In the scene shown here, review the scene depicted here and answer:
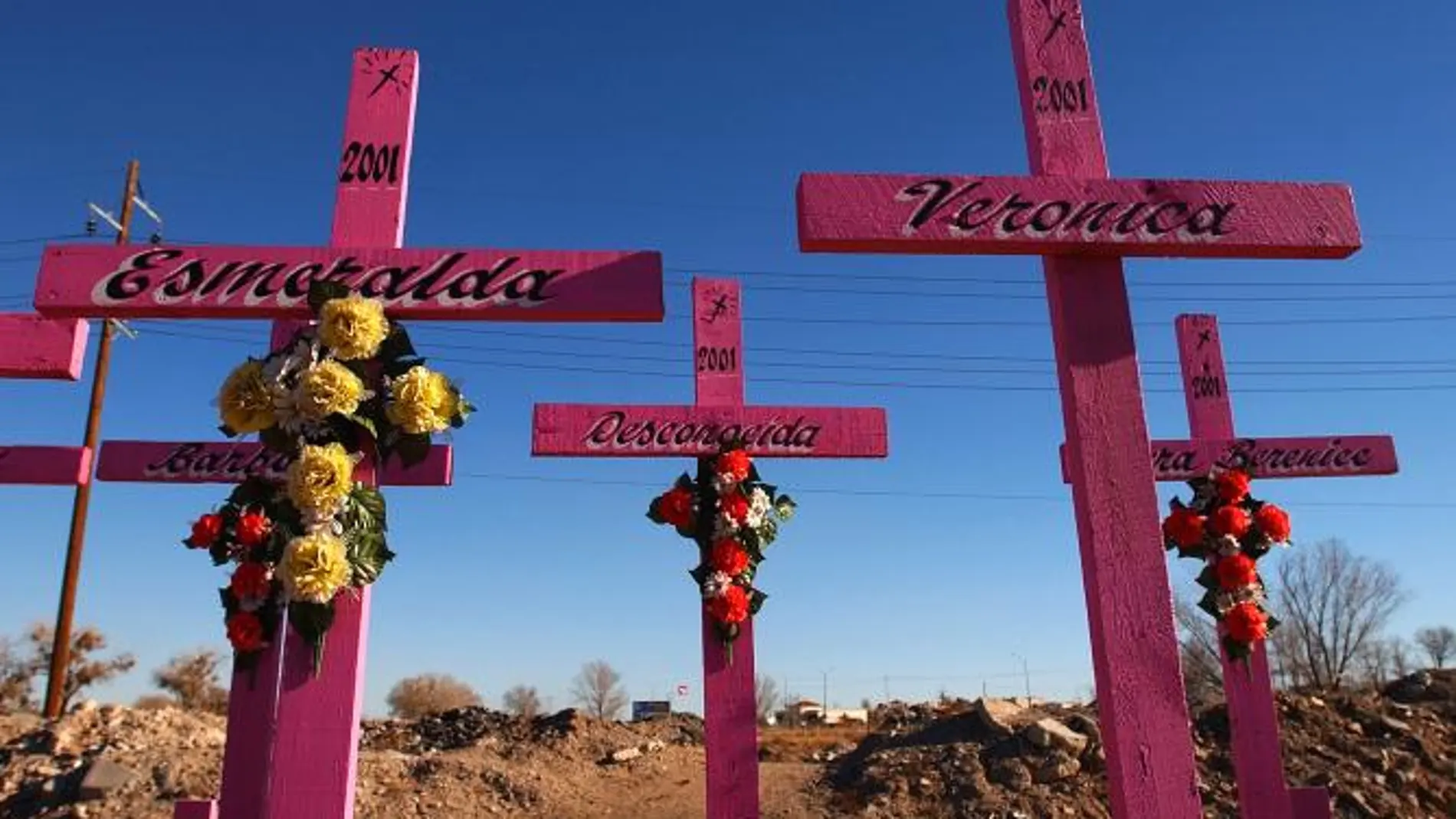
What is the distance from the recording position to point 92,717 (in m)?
17.8

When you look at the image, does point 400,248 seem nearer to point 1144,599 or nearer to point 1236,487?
point 1144,599

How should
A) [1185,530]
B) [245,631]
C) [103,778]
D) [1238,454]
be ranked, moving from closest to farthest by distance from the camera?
[245,631] → [1185,530] → [1238,454] → [103,778]

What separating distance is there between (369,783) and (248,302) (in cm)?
1088

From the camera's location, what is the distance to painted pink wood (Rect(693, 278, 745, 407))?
11891mm

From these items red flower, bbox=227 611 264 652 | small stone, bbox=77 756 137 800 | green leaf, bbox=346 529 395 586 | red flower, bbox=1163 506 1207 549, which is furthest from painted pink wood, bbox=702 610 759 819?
small stone, bbox=77 756 137 800

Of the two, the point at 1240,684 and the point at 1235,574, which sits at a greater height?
the point at 1235,574

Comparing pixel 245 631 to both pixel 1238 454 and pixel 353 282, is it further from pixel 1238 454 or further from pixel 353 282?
pixel 1238 454

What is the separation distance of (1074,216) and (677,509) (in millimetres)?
6061

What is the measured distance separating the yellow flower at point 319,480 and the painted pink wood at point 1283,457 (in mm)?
9868

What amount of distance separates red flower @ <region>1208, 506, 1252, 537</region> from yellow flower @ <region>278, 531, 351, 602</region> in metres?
8.44

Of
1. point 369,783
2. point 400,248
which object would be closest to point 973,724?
point 369,783

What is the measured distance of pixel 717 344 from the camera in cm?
1213

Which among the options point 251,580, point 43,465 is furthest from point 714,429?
point 43,465

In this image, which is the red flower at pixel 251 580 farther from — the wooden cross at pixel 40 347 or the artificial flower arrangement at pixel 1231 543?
the artificial flower arrangement at pixel 1231 543
